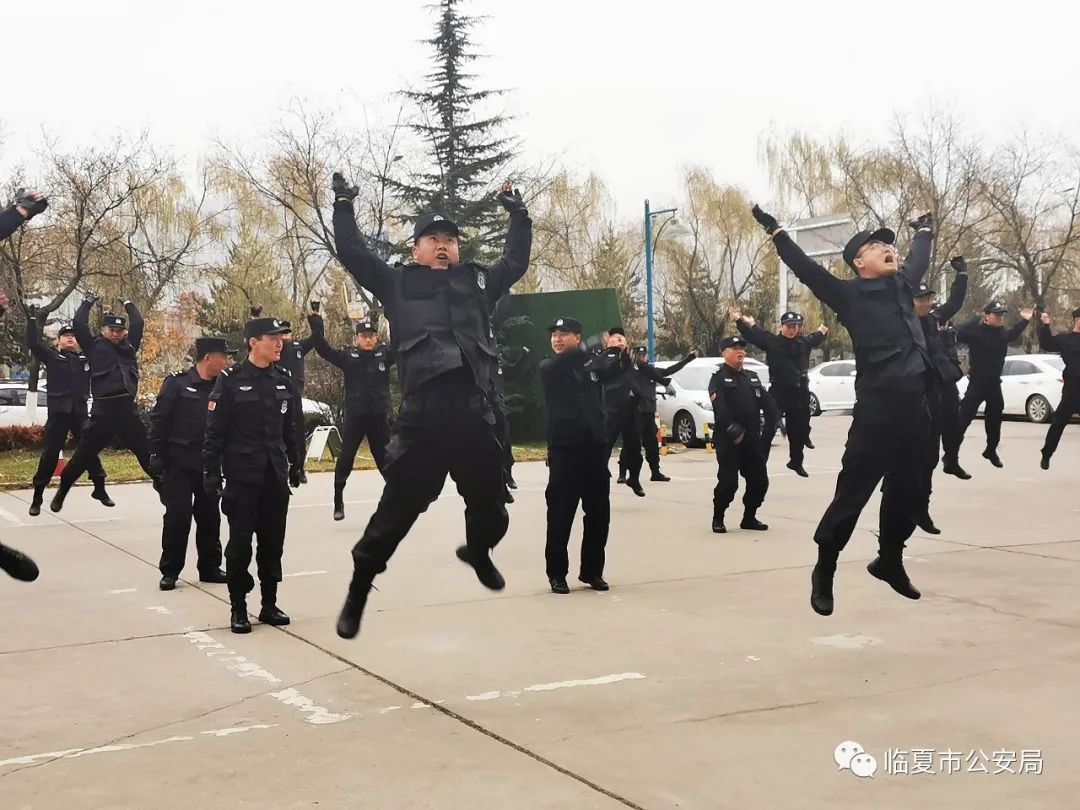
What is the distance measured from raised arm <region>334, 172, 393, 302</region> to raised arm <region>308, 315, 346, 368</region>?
4147mm

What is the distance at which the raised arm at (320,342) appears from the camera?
9.40 metres

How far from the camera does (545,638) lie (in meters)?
6.75

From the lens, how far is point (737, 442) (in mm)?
11070

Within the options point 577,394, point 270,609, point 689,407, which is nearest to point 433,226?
point 270,609

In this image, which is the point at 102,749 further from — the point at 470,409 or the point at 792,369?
the point at 792,369

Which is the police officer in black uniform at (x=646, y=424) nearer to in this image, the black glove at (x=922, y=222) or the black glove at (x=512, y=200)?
the black glove at (x=922, y=222)

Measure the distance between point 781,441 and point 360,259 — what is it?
19807 mm

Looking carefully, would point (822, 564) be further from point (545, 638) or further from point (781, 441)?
point (781, 441)

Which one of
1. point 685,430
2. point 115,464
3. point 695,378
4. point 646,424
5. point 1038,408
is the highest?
point 695,378

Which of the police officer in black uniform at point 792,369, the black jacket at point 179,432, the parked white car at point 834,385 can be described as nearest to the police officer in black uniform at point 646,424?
the police officer in black uniform at point 792,369

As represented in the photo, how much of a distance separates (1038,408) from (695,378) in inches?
329

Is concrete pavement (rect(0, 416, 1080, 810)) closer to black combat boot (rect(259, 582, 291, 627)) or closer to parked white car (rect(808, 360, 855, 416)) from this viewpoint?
black combat boot (rect(259, 582, 291, 627))

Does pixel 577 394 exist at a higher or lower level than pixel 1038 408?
higher

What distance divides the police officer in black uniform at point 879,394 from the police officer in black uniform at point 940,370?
0.14 m
